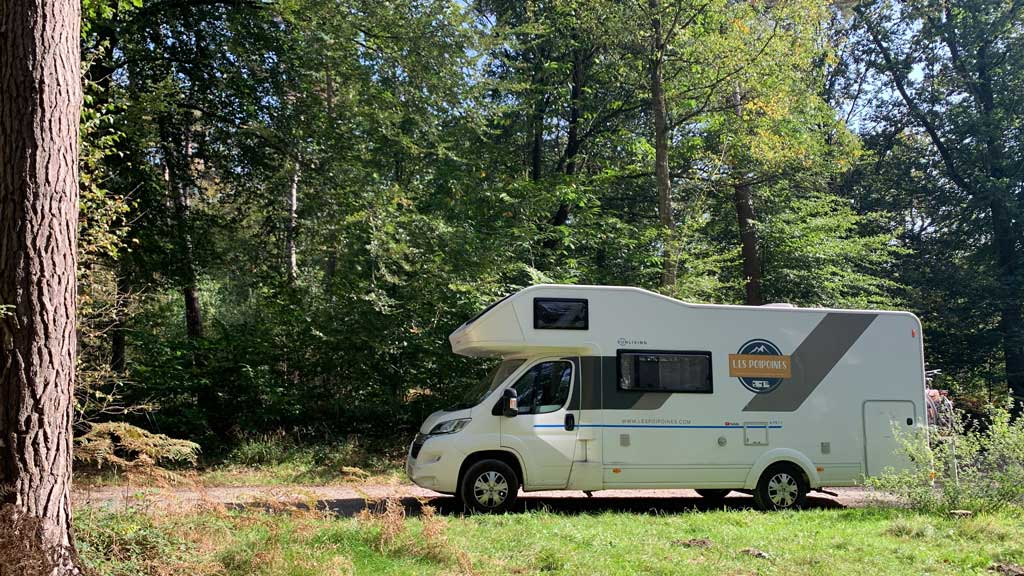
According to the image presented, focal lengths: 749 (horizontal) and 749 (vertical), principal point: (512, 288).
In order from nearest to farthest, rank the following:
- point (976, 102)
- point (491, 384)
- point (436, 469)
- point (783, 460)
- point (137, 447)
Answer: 1. point (137, 447)
2. point (436, 469)
3. point (491, 384)
4. point (783, 460)
5. point (976, 102)

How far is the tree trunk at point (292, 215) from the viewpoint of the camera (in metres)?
15.7

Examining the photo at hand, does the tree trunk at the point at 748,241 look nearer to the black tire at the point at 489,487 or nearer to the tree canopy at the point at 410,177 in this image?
the tree canopy at the point at 410,177

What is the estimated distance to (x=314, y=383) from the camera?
1614 centimetres

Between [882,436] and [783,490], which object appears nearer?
[783,490]

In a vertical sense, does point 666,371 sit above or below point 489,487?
above

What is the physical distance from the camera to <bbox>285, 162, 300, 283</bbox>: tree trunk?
15660 mm

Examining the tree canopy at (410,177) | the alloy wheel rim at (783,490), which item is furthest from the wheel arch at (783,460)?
the tree canopy at (410,177)

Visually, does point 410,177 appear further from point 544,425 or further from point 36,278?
point 36,278

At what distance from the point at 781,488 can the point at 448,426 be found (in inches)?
189

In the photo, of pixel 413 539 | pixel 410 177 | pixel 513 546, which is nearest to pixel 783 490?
pixel 513 546

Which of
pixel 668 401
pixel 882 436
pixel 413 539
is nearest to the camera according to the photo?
pixel 413 539

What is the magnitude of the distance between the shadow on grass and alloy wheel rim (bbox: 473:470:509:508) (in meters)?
0.28

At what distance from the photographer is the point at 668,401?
1032 cm

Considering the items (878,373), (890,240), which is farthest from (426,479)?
(890,240)
